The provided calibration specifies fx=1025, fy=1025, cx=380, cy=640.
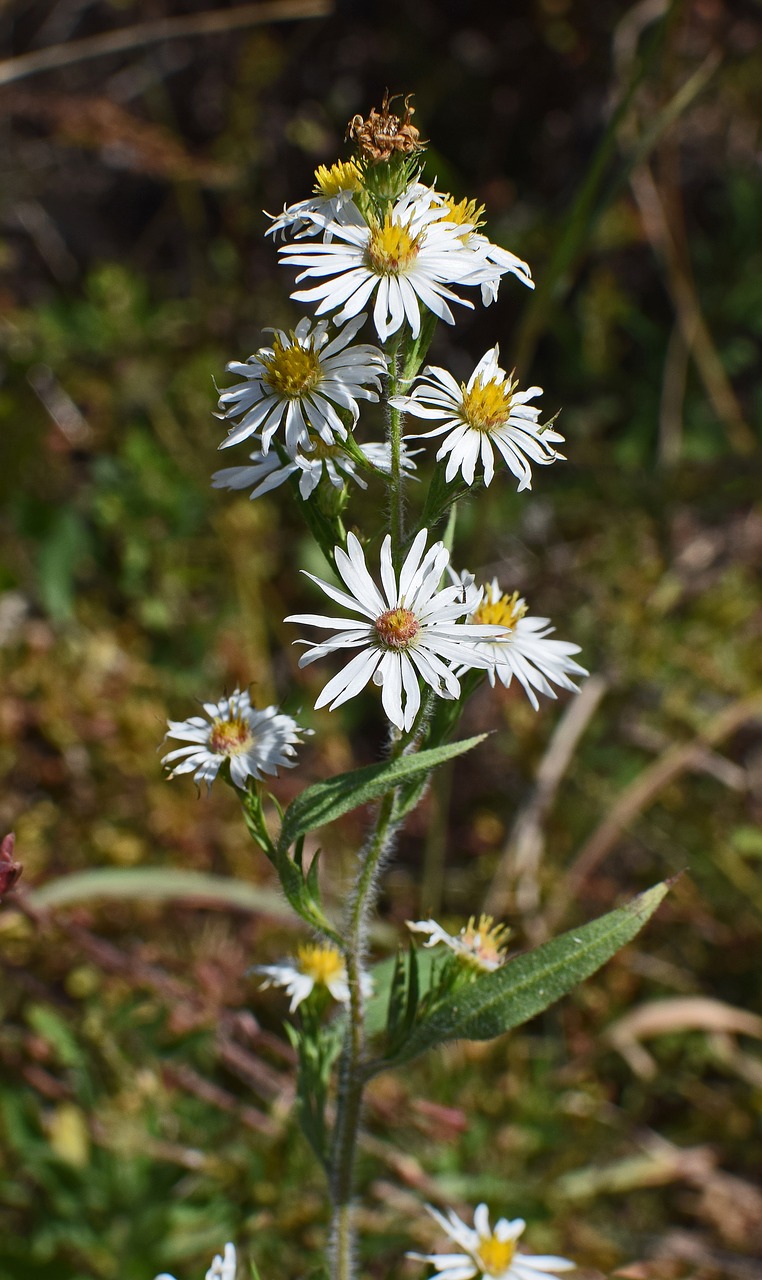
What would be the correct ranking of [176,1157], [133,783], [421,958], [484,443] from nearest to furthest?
[484,443] < [421,958] < [176,1157] < [133,783]

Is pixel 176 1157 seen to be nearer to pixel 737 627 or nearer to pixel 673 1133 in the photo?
pixel 673 1133

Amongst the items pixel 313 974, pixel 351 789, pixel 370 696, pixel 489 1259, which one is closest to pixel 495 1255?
pixel 489 1259

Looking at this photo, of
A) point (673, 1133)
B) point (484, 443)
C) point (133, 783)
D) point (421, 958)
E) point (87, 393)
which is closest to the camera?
point (484, 443)

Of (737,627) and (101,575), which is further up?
(101,575)

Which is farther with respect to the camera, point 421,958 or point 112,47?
point 112,47

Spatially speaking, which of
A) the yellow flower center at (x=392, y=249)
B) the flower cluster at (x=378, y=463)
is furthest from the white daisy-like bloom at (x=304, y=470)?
the yellow flower center at (x=392, y=249)

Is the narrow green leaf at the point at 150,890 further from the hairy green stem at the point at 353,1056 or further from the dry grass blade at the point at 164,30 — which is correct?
the dry grass blade at the point at 164,30

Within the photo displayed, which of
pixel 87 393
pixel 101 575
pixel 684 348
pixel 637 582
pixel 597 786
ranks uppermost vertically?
pixel 87 393

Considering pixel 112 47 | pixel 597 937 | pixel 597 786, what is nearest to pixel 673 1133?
pixel 597 786
